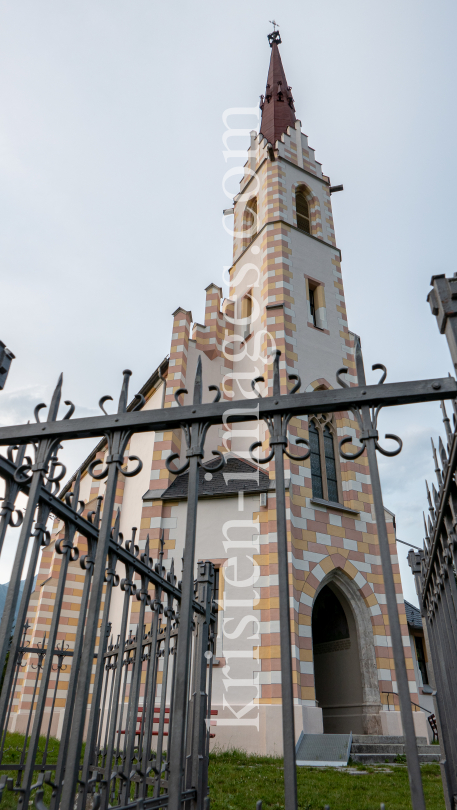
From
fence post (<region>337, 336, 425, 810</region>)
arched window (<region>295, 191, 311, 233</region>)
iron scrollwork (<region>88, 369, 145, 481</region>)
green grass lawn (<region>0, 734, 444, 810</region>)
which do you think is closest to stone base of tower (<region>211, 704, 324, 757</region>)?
green grass lawn (<region>0, 734, 444, 810</region>)

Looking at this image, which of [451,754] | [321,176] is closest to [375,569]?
[451,754]

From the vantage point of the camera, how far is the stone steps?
8.38 meters

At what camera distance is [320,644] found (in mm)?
12430

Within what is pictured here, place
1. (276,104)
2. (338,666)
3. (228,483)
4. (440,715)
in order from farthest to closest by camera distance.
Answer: (276,104) < (338,666) < (228,483) < (440,715)

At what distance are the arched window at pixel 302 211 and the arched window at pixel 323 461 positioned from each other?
713 cm

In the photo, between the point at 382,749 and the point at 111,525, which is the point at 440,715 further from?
the point at 382,749

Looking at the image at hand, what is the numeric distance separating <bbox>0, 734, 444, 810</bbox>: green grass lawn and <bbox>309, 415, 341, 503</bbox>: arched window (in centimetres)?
543

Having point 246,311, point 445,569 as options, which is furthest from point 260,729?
point 246,311

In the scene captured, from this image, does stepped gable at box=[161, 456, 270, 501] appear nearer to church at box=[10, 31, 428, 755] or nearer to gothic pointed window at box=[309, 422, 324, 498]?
church at box=[10, 31, 428, 755]

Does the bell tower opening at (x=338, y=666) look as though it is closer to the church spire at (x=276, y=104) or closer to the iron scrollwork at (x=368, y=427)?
the iron scrollwork at (x=368, y=427)

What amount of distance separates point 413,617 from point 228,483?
12.0 meters

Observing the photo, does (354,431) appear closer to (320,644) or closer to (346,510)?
(346,510)

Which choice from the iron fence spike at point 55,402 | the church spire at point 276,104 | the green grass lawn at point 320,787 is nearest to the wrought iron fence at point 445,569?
the iron fence spike at point 55,402

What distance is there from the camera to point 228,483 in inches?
439
